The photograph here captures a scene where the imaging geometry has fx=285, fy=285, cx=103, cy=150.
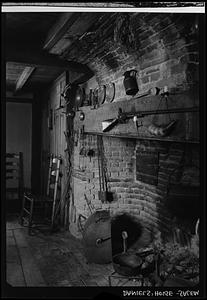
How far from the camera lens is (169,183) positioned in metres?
2.06

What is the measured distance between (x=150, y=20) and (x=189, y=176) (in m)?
1.02

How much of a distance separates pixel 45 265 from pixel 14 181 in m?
0.59

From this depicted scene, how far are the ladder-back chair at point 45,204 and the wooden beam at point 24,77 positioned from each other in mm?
572

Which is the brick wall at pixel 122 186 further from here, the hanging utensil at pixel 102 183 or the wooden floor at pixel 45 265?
the wooden floor at pixel 45 265

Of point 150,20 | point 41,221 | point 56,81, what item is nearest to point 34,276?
point 41,221

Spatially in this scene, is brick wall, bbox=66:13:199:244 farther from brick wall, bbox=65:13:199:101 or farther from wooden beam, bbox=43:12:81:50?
wooden beam, bbox=43:12:81:50

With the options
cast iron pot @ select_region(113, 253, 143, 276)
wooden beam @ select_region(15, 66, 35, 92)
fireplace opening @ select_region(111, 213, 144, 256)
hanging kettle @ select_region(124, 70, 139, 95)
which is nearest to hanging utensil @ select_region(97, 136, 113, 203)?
fireplace opening @ select_region(111, 213, 144, 256)

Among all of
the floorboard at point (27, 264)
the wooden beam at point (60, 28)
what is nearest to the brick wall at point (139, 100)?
the wooden beam at point (60, 28)

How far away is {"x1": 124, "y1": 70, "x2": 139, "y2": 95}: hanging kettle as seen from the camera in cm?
203

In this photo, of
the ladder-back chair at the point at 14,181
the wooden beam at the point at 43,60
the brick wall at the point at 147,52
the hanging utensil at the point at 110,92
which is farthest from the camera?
the hanging utensil at the point at 110,92

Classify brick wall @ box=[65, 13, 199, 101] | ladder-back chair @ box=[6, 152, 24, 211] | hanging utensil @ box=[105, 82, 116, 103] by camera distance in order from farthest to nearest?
hanging utensil @ box=[105, 82, 116, 103] < ladder-back chair @ box=[6, 152, 24, 211] < brick wall @ box=[65, 13, 199, 101]

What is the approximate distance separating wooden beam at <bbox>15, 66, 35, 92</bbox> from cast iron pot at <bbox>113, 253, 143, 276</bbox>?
4.63ft

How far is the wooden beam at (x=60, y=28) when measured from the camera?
1.75m

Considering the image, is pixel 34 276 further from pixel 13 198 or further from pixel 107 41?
pixel 107 41
